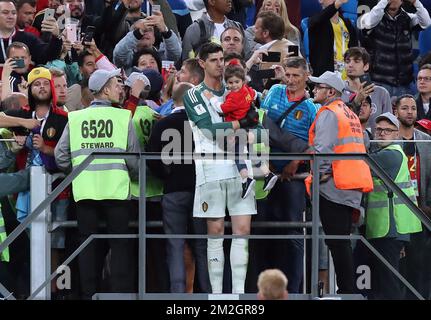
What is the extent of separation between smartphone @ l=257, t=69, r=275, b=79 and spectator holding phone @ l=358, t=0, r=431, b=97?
2538 mm

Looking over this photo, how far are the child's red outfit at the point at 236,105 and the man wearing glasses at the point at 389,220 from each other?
4.56 ft

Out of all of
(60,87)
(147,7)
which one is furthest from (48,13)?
(60,87)

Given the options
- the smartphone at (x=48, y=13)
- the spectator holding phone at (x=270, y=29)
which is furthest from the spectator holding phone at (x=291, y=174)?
the smartphone at (x=48, y=13)

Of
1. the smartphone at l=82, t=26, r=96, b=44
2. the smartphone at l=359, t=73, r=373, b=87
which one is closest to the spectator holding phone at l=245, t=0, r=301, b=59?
the smartphone at l=359, t=73, r=373, b=87

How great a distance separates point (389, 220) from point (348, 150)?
0.81m

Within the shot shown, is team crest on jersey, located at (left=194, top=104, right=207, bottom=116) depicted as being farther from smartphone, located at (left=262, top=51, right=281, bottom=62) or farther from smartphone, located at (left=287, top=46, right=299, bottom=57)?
smartphone, located at (left=262, top=51, right=281, bottom=62)

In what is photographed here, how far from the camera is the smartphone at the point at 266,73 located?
16.6m

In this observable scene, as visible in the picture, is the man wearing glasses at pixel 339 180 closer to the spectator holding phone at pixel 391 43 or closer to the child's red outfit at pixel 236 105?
the child's red outfit at pixel 236 105

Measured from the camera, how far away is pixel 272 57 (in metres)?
16.8

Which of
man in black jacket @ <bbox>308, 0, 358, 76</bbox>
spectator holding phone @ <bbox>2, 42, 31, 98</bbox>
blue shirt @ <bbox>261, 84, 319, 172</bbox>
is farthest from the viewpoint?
man in black jacket @ <bbox>308, 0, 358, 76</bbox>

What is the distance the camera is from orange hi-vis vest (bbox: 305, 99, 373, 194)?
14266 mm

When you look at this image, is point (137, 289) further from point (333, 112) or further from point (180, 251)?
point (333, 112)

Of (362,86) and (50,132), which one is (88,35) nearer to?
(50,132)
